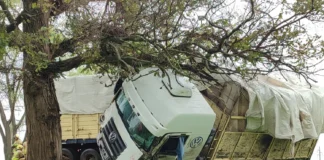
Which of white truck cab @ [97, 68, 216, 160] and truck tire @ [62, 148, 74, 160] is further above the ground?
white truck cab @ [97, 68, 216, 160]

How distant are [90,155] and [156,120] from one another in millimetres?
5887

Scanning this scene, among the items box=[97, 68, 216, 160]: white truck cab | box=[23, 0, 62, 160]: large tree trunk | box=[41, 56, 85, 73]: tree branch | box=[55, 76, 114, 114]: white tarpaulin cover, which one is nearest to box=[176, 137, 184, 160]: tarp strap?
box=[97, 68, 216, 160]: white truck cab

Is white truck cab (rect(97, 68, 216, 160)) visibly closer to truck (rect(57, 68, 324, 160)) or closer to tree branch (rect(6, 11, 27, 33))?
truck (rect(57, 68, 324, 160))

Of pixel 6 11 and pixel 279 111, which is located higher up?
pixel 6 11

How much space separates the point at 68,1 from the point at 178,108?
2.38 meters

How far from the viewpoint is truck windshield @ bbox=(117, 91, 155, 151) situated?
7.97 meters

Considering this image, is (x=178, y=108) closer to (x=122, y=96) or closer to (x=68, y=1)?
(x=122, y=96)

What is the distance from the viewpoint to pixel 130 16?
7094mm

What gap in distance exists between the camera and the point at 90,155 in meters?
13.3

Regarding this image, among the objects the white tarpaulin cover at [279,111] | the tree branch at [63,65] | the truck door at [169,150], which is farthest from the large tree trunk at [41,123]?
the white tarpaulin cover at [279,111]

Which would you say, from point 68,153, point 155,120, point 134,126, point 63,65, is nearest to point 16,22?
point 63,65

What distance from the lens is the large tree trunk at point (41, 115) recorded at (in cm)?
875

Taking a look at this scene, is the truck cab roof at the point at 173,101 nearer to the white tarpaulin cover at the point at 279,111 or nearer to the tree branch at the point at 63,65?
the tree branch at the point at 63,65

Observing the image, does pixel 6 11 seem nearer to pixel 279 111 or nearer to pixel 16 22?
pixel 16 22
